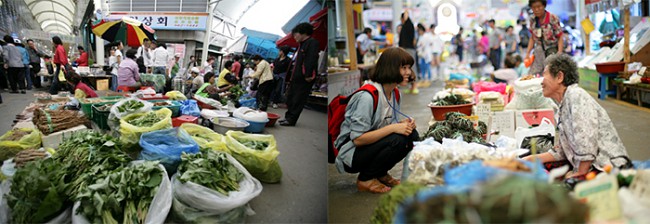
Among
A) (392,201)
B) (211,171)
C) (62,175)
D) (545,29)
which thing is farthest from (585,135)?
(545,29)

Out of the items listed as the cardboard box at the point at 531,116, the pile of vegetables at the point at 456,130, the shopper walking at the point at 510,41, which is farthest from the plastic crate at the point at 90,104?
the shopper walking at the point at 510,41

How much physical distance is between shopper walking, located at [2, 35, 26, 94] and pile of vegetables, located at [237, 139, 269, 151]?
46.9 inches

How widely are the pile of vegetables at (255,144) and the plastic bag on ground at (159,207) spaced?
46 centimetres

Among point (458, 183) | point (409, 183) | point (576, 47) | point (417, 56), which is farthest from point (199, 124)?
point (576, 47)

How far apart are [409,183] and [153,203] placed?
4.64 feet

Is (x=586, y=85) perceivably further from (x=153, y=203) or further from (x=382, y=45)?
(x=153, y=203)

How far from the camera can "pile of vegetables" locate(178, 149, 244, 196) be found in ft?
9.39

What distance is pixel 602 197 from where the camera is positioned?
5.16 feet

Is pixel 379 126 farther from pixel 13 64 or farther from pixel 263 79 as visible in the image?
pixel 13 64

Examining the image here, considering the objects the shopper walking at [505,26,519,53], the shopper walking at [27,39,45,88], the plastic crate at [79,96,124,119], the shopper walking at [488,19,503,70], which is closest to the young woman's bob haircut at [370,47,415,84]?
the plastic crate at [79,96,124,119]

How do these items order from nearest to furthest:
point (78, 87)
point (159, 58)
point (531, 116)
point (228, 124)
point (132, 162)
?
1. point (159, 58)
2. point (78, 87)
3. point (228, 124)
4. point (132, 162)
5. point (531, 116)

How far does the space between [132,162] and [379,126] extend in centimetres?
158

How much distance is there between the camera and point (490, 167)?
58.1 inches

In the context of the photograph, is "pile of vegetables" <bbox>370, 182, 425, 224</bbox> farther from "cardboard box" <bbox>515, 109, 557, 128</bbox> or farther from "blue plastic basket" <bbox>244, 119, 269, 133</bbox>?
"cardboard box" <bbox>515, 109, 557, 128</bbox>
